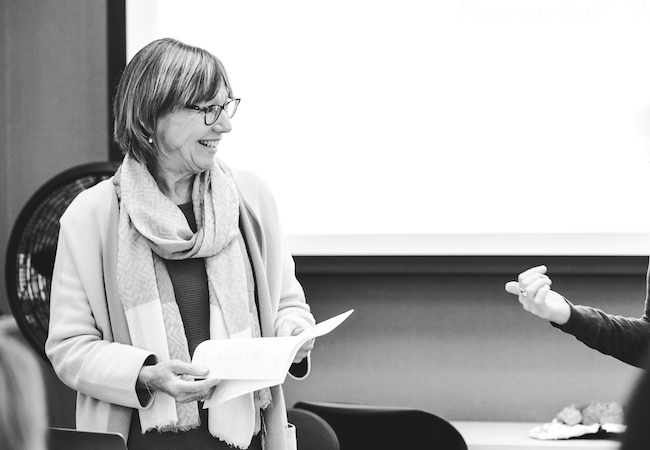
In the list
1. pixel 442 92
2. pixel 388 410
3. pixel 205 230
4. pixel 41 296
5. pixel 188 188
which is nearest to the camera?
pixel 205 230

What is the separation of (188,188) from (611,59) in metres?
1.45

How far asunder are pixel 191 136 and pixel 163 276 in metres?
0.30

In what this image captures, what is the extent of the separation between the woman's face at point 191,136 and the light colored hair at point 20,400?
0.92 metres

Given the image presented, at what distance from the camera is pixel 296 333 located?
1650 millimetres

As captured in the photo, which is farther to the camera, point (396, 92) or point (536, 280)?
point (396, 92)

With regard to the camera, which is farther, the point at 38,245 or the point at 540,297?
the point at 38,245

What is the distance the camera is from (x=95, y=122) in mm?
2814

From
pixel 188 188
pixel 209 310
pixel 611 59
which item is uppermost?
pixel 611 59

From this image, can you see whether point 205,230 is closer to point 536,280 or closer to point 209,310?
point 209,310

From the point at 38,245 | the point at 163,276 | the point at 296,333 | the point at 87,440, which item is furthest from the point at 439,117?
the point at 87,440

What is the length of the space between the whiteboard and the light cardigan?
0.84m

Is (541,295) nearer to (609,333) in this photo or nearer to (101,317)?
(609,333)

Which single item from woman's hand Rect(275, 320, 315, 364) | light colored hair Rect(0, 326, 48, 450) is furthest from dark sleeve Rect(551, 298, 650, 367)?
light colored hair Rect(0, 326, 48, 450)

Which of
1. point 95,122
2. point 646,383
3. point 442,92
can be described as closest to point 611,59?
point 442,92
